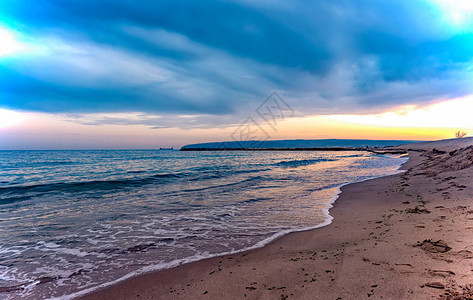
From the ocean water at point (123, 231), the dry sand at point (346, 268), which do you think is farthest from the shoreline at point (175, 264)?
the dry sand at point (346, 268)

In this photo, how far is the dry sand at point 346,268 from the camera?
12.2 ft

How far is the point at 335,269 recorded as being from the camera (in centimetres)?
452

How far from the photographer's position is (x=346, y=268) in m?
4.50

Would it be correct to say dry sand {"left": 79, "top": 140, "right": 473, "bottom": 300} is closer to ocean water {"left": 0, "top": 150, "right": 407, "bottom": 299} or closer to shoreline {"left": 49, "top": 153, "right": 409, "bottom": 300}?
shoreline {"left": 49, "top": 153, "right": 409, "bottom": 300}

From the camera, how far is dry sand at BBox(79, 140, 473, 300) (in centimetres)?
372

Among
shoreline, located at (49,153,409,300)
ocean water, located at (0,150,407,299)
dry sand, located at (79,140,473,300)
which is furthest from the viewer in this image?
ocean water, located at (0,150,407,299)

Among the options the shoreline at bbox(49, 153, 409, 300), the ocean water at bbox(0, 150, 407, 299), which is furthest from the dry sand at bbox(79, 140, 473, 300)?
the ocean water at bbox(0, 150, 407, 299)

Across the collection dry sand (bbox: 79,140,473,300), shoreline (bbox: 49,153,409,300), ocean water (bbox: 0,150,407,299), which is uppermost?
dry sand (bbox: 79,140,473,300)

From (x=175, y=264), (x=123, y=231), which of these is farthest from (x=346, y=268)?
(x=123, y=231)

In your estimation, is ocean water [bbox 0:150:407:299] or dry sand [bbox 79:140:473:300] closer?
dry sand [bbox 79:140:473:300]

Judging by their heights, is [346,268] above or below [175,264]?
above

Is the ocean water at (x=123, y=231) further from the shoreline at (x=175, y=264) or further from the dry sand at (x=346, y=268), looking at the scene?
the dry sand at (x=346, y=268)

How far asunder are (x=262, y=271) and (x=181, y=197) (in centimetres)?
1067

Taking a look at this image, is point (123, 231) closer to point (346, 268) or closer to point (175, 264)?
point (175, 264)
